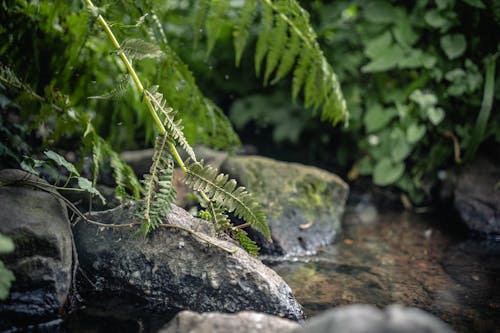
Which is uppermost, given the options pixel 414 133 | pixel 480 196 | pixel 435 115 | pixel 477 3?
pixel 477 3

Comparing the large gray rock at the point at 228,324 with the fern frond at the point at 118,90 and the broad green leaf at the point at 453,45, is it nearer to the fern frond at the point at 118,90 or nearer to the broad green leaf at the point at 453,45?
the fern frond at the point at 118,90

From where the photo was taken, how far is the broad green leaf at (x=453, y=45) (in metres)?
3.37

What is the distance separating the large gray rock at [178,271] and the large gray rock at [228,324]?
0.38 meters

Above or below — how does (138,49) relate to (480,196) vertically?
above

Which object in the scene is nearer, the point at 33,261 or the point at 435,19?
the point at 33,261

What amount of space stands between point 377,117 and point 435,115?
1.39 feet

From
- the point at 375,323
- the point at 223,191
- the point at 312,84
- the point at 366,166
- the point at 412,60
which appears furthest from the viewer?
the point at 366,166

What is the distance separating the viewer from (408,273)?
7.55ft

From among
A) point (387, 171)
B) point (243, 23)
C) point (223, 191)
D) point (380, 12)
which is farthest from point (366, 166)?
point (223, 191)

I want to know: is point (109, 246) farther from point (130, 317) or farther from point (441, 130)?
point (441, 130)

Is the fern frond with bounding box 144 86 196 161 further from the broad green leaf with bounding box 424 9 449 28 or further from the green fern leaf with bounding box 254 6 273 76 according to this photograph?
the broad green leaf with bounding box 424 9 449 28

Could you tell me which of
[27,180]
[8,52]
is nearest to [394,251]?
[27,180]

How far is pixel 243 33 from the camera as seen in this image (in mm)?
2406

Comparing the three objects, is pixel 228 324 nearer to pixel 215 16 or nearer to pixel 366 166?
pixel 215 16
